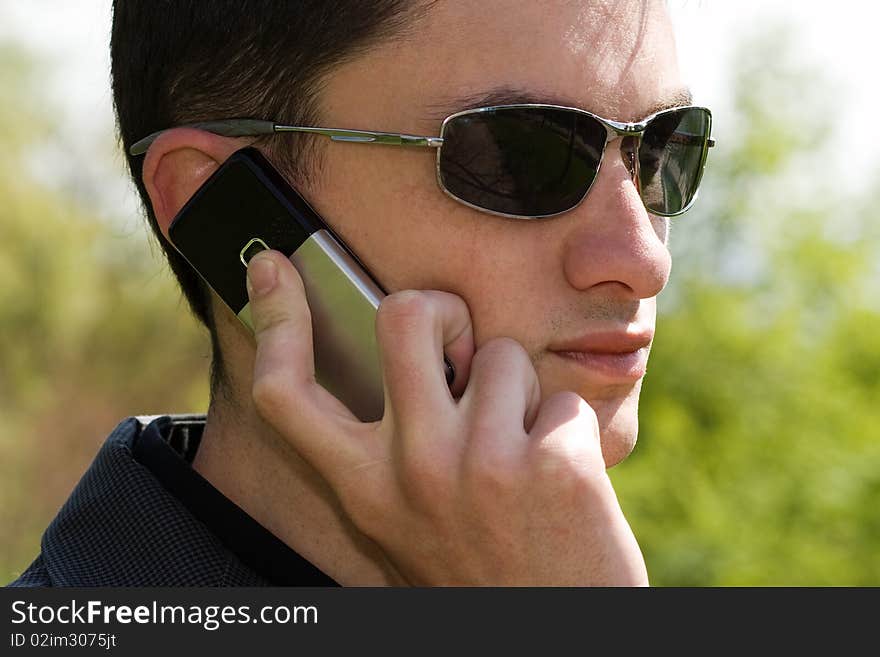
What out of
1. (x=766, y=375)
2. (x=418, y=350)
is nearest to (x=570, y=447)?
(x=418, y=350)

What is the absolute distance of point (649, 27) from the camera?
8.33ft

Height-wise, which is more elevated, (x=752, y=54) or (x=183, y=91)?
(x=752, y=54)

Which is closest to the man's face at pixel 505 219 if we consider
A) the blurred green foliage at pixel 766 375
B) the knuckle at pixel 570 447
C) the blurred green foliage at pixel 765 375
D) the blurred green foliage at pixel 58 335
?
the knuckle at pixel 570 447

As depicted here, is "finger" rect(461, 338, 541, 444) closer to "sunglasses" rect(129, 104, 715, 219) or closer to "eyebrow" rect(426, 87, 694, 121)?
"sunglasses" rect(129, 104, 715, 219)

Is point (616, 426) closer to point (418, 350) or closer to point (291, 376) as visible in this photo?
point (418, 350)

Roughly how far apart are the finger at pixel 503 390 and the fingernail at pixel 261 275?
Result: 1.59 feet

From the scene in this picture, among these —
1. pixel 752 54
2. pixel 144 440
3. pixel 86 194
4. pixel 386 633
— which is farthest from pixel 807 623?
pixel 86 194

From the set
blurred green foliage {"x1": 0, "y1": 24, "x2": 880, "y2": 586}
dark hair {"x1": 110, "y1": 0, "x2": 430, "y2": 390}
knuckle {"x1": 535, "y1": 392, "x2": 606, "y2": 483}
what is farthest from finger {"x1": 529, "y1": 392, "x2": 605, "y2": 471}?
blurred green foliage {"x1": 0, "y1": 24, "x2": 880, "y2": 586}

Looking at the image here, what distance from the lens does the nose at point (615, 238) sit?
2.36 m

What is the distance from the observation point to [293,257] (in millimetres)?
2436

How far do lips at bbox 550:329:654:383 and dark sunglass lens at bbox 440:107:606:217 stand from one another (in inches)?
11.6

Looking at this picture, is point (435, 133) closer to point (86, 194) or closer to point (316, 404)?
point (316, 404)

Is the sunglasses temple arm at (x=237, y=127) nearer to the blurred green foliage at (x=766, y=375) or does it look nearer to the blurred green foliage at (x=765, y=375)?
the blurred green foliage at (x=765, y=375)

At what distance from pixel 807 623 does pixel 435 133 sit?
4.24ft
